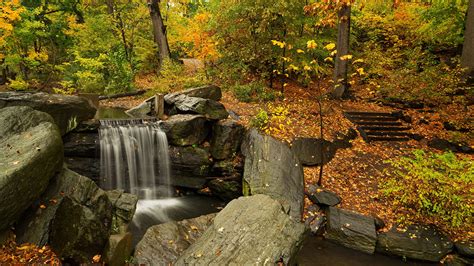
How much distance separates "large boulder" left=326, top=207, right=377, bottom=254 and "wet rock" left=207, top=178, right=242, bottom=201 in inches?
117

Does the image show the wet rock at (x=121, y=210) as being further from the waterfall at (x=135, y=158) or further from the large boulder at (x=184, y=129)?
the large boulder at (x=184, y=129)

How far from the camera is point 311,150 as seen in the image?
1006 centimetres

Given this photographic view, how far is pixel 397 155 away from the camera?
10336 millimetres

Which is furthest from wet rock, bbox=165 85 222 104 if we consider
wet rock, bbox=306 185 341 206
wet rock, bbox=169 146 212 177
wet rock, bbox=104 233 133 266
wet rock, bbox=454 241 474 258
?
wet rock, bbox=454 241 474 258

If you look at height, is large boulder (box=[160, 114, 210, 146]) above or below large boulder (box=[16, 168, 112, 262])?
above

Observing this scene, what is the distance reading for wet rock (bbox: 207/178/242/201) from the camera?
9.45m

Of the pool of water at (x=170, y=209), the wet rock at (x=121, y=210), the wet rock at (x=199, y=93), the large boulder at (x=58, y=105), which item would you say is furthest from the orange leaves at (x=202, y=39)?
the wet rock at (x=121, y=210)

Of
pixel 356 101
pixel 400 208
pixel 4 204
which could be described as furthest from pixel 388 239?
pixel 356 101

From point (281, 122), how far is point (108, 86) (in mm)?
9423

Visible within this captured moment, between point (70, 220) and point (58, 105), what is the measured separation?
13.0 feet

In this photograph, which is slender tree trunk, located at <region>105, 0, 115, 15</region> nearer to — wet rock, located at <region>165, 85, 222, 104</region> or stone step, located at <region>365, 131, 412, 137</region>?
wet rock, located at <region>165, 85, 222, 104</region>

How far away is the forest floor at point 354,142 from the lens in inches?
324

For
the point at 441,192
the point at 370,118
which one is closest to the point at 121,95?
the point at 370,118

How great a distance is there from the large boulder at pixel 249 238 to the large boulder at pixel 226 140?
3.86 metres
